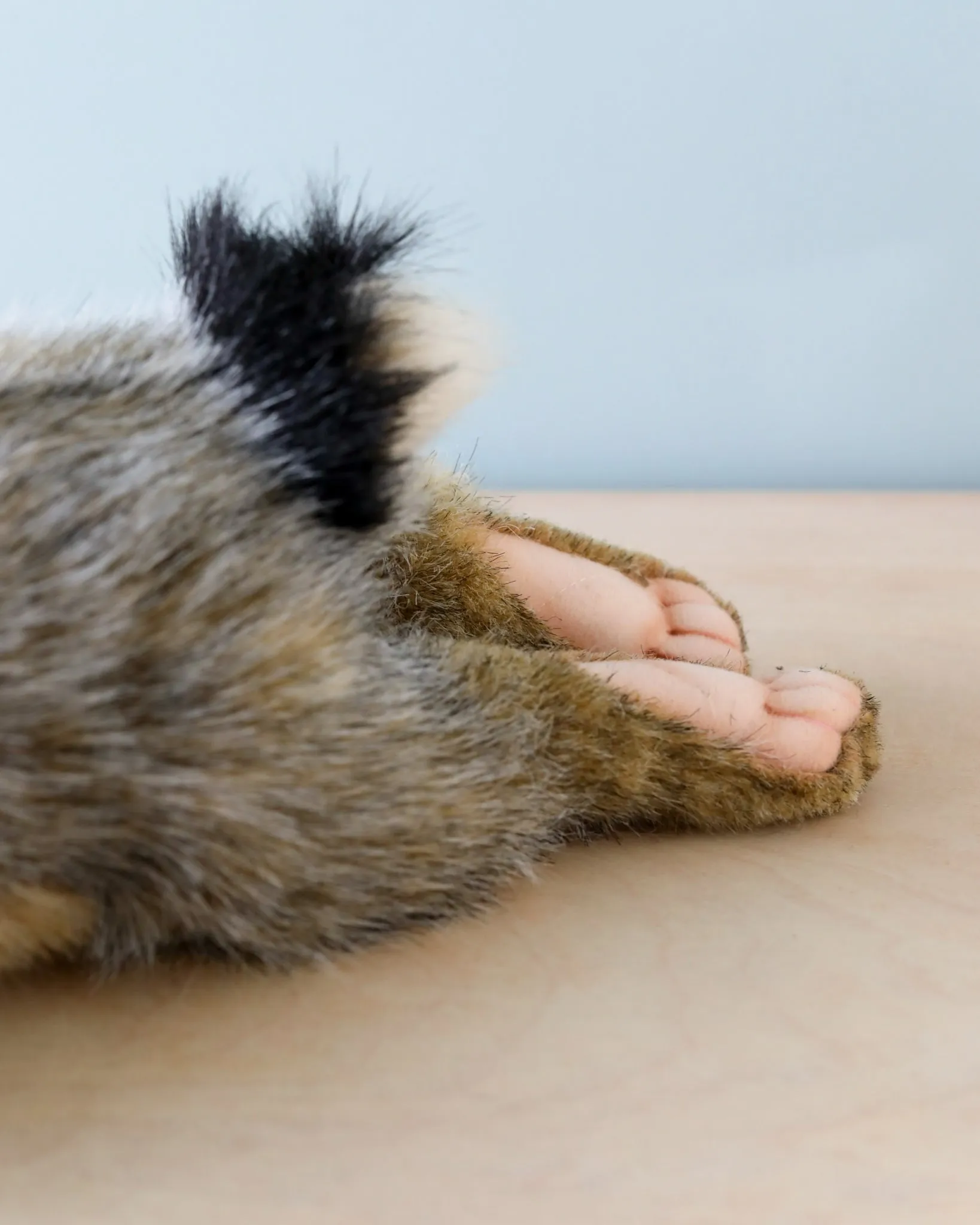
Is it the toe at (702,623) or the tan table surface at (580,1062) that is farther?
the toe at (702,623)

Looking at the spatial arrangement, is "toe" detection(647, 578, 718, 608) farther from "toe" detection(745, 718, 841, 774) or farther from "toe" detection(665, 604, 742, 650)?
"toe" detection(745, 718, 841, 774)

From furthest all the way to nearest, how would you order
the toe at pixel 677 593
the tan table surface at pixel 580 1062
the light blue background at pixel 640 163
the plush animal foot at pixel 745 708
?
1. the light blue background at pixel 640 163
2. the toe at pixel 677 593
3. the plush animal foot at pixel 745 708
4. the tan table surface at pixel 580 1062

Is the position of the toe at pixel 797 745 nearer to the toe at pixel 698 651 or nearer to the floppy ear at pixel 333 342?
the toe at pixel 698 651

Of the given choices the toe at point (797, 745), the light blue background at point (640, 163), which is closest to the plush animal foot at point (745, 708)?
the toe at point (797, 745)

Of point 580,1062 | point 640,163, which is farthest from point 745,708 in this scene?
point 640,163

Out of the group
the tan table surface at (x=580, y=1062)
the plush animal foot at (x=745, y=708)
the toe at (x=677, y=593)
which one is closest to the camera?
the tan table surface at (x=580, y=1062)

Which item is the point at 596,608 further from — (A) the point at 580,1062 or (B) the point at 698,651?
(A) the point at 580,1062

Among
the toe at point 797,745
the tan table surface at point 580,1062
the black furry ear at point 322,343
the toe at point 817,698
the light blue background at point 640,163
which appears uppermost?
the light blue background at point 640,163

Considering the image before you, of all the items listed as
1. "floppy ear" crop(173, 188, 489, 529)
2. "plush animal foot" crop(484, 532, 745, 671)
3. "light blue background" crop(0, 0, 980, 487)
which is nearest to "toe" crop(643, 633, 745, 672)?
"plush animal foot" crop(484, 532, 745, 671)
